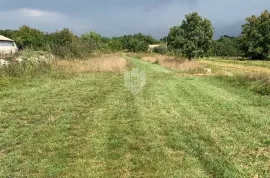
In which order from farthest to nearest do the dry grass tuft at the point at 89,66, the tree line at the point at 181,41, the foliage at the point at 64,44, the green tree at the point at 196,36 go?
the green tree at the point at 196,36
the tree line at the point at 181,41
the foliage at the point at 64,44
the dry grass tuft at the point at 89,66

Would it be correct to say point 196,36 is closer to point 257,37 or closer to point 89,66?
point 89,66

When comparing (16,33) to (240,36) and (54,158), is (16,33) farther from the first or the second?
(54,158)

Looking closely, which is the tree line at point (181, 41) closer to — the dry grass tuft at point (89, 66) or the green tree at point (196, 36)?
the green tree at point (196, 36)

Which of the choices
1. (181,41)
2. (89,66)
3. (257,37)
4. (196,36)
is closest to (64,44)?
(89,66)

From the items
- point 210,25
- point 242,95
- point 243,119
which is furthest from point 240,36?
point 243,119

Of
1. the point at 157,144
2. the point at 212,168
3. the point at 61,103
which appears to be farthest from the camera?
the point at 61,103

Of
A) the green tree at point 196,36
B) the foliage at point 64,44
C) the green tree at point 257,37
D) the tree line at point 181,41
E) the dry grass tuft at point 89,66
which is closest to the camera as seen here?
the dry grass tuft at point 89,66

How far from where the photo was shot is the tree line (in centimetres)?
3216

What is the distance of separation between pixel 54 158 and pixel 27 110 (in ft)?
14.8

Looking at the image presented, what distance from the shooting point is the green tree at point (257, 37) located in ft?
236

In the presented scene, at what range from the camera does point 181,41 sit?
35.9 meters

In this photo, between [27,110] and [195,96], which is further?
[195,96]

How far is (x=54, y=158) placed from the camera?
628 centimetres

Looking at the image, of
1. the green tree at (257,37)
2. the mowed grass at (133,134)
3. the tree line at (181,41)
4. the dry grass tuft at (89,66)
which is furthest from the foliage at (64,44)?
the green tree at (257,37)
